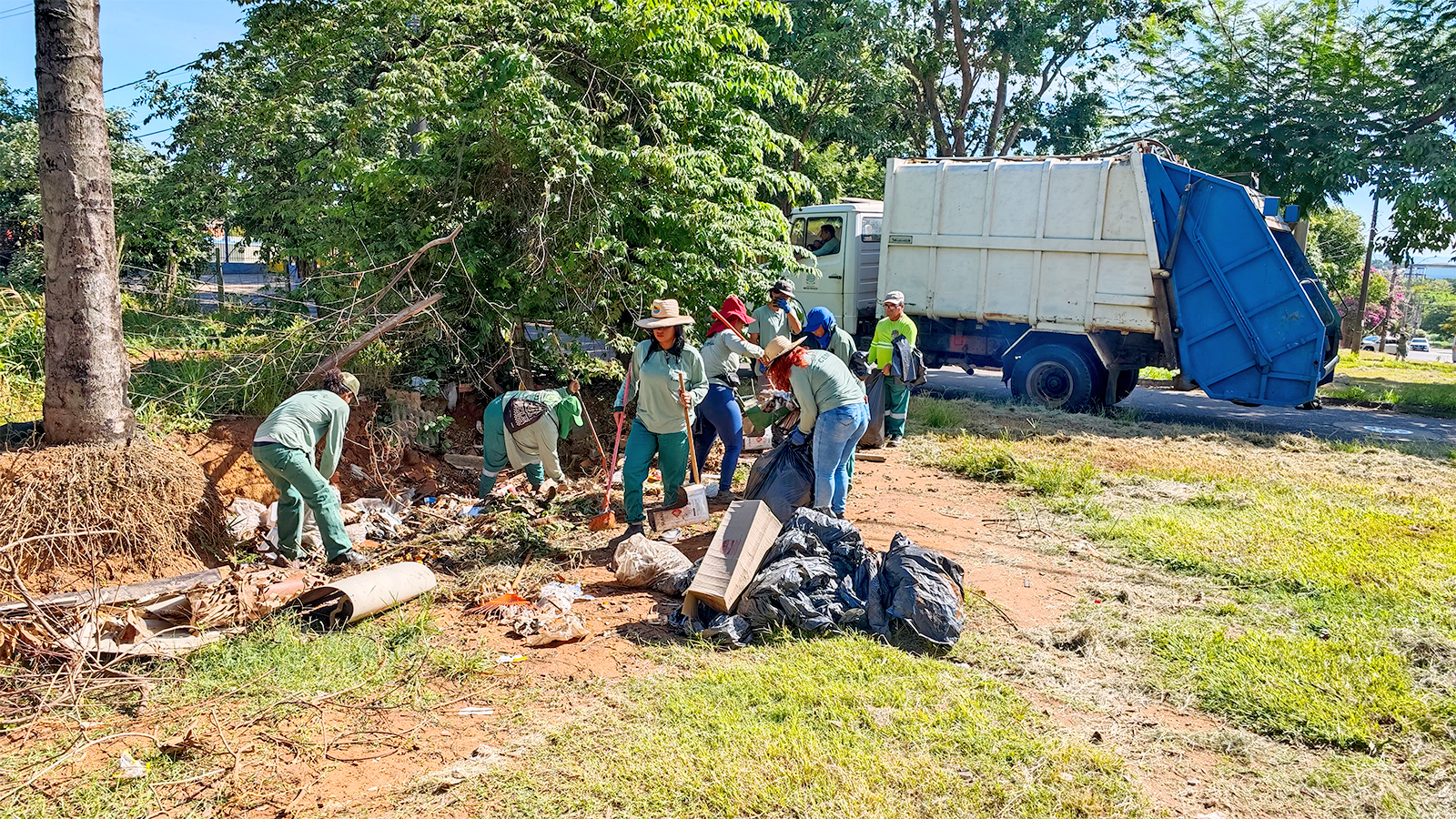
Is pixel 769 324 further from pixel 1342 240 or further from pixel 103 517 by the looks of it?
pixel 1342 240

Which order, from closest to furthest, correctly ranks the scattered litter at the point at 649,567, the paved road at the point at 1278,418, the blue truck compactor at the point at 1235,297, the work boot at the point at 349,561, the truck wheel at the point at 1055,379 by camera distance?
the scattered litter at the point at 649,567, the work boot at the point at 349,561, the blue truck compactor at the point at 1235,297, the paved road at the point at 1278,418, the truck wheel at the point at 1055,379

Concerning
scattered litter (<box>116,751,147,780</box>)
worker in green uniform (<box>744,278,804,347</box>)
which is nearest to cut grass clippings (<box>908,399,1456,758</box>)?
worker in green uniform (<box>744,278,804,347</box>)

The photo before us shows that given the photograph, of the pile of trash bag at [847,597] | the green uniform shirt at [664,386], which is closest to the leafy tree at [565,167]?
the green uniform shirt at [664,386]

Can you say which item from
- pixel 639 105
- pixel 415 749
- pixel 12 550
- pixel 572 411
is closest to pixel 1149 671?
pixel 415 749

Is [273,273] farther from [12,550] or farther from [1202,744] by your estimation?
[1202,744]

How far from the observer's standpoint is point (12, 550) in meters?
5.10

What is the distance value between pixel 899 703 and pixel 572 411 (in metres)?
4.09

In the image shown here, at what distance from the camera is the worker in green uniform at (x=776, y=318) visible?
8500 mm

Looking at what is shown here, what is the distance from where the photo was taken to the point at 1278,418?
11.2 metres

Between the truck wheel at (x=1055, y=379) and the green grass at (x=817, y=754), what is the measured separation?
297 inches

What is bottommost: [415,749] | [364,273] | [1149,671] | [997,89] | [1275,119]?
[415,749]

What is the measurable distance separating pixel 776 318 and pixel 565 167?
2227 mm

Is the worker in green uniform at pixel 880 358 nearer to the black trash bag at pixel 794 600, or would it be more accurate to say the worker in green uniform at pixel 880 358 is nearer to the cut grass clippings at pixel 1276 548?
the cut grass clippings at pixel 1276 548

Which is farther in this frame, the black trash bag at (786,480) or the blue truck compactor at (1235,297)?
the blue truck compactor at (1235,297)
